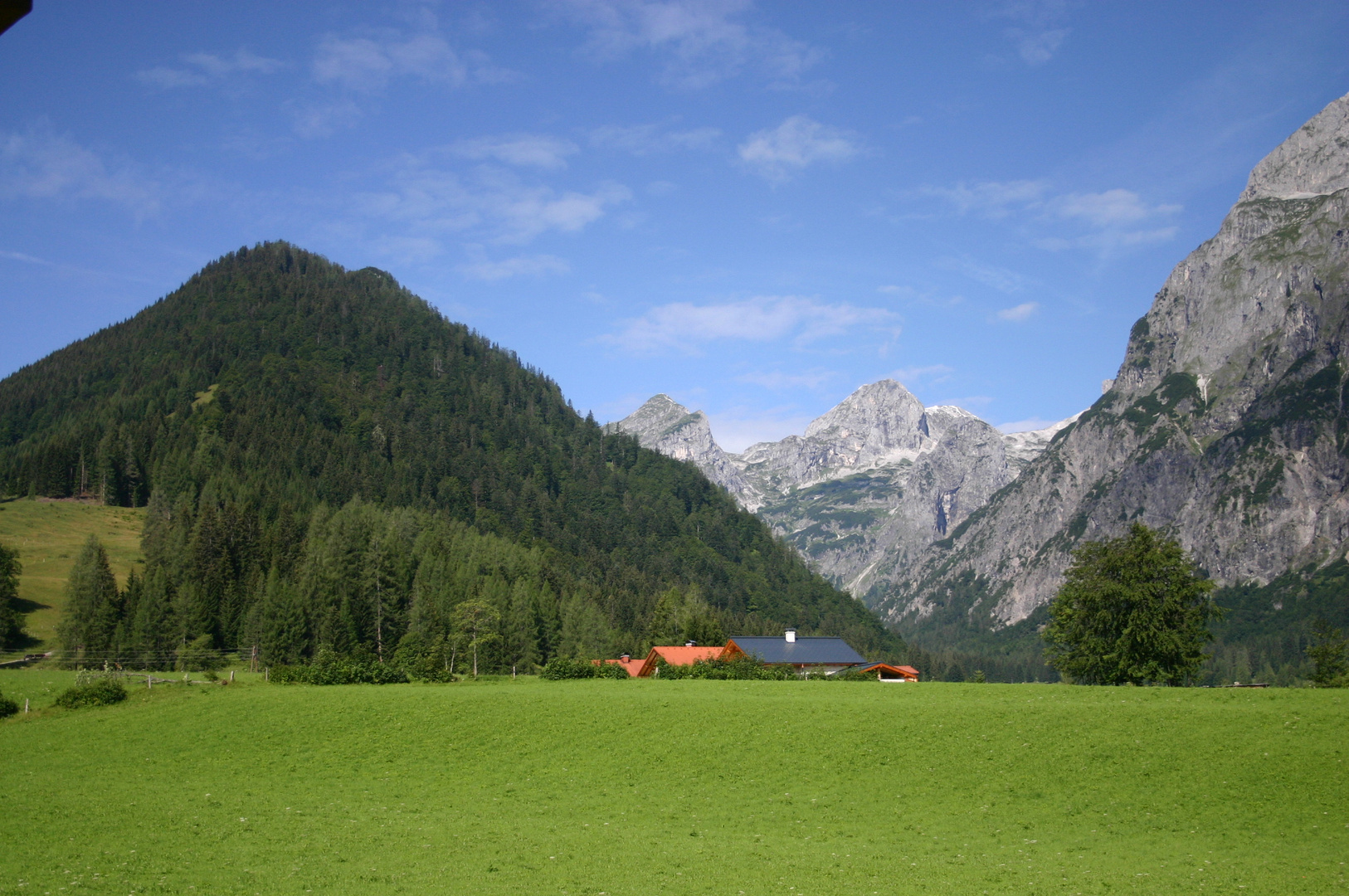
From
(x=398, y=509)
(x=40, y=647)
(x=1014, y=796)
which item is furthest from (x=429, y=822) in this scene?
(x=398, y=509)

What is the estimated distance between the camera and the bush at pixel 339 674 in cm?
6381

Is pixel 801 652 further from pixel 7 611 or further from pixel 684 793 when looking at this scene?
pixel 7 611

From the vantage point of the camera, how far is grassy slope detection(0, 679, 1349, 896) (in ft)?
84.9

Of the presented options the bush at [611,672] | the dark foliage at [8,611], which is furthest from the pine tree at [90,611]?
the bush at [611,672]

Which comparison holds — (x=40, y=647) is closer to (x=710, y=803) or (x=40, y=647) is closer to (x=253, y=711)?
(x=253, y=711)

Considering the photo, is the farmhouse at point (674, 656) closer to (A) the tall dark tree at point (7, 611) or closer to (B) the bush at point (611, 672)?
(B) the bush at point (611, 672)

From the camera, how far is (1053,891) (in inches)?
979

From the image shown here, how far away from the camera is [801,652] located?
9694 centimetres

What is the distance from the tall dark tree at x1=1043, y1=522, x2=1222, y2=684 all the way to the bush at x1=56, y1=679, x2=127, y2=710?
6702 cm

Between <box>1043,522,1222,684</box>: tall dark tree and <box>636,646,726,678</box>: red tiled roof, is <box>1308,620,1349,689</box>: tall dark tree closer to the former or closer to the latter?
<box>1043,522,1222,684</box>: tall dark tree

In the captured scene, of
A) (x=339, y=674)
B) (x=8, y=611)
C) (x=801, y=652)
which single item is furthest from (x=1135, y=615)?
(x=8, y=611)

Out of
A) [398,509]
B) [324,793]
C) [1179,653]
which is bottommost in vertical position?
[324,793]

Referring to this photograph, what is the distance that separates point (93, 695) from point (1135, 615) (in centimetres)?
7138

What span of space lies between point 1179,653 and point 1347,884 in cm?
4429
